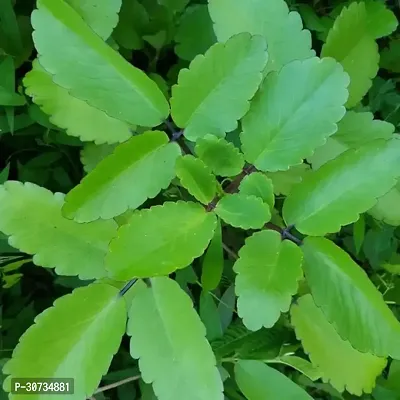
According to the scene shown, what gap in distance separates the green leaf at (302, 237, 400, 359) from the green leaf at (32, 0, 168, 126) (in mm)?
274

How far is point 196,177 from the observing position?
62 cm

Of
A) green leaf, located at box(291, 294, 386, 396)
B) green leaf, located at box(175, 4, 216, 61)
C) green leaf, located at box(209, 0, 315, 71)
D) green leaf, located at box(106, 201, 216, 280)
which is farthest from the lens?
green leaf, located at box(175, 4, 216, 61)

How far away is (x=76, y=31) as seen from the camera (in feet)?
2.03

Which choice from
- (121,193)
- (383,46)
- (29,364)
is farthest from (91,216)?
(383,46)

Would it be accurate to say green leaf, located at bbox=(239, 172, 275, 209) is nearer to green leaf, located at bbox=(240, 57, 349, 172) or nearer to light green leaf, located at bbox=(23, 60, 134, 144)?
green leaf, located at bbox=(240, 57, 349, 172)

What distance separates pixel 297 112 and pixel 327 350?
35cm

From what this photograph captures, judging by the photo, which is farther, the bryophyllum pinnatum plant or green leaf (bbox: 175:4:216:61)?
green leaf (bbox: 175:4:216:61)

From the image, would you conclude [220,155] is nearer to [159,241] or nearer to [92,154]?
[159,241]

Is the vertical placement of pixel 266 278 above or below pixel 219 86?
below

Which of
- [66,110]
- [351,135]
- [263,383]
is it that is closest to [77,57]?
[66,110]

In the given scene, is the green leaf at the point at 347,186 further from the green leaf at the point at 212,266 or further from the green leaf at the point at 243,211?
the green leaf at the point at 212,266

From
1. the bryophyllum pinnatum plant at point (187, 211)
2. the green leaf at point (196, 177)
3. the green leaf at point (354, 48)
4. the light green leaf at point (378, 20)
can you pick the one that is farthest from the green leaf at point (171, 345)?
the light green leaf at point (378, 20)

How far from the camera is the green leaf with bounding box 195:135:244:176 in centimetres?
63

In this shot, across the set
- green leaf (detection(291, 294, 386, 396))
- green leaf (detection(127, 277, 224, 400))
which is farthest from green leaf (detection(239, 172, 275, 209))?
green leaf (detection(291, 294, 386, 396))
